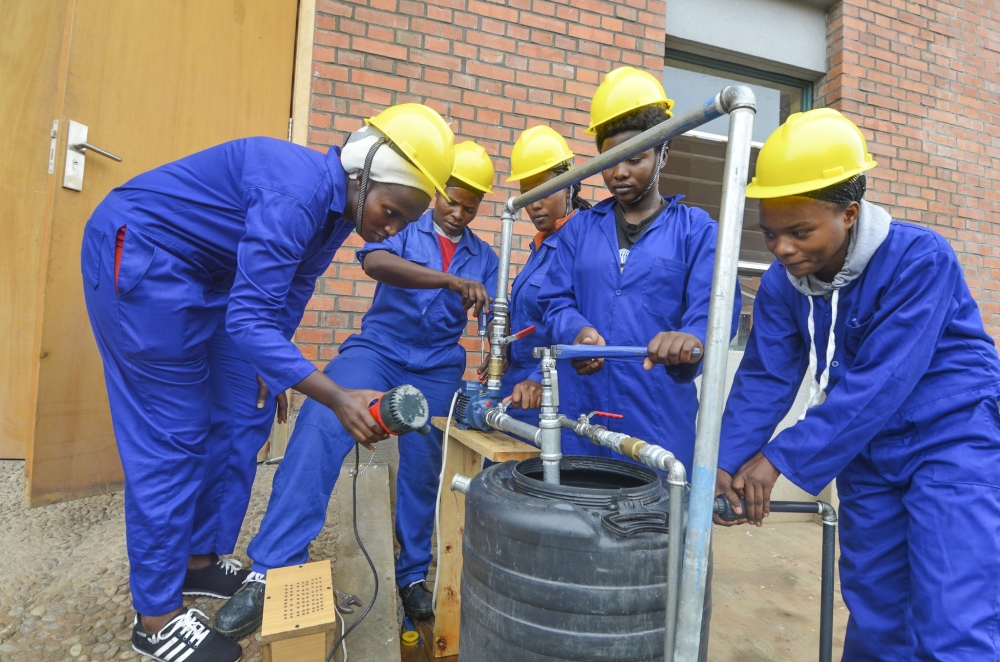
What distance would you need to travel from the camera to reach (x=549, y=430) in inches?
52.7

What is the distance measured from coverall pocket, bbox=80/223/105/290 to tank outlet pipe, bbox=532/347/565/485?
126 centimetres

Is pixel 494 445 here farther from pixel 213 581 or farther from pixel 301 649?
pixel 213 581

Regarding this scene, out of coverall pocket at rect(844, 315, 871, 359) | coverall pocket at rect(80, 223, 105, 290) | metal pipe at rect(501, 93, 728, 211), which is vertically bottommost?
coverall pocket at rect(844, 315, 871, 359)

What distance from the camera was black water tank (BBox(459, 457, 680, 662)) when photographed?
41.1 inches

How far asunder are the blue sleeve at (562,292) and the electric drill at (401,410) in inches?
24.6

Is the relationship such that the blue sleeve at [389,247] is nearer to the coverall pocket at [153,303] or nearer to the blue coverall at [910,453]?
the coverall pocket at [153,303]

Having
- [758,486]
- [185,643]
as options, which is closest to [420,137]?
[758,486]

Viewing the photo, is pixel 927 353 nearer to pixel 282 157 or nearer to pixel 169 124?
pixel 282 157

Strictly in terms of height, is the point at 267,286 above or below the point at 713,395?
above

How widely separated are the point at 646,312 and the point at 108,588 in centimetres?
191

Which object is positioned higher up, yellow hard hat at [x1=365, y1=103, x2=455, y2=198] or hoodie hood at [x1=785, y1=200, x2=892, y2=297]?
yellow hard hat at [x1=365, y1=103, x2=455, y2=198]

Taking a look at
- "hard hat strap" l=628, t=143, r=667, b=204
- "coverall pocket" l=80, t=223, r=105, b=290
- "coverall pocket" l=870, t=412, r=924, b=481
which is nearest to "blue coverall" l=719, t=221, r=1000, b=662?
"coverall pocket" l=870, t=412, r=924, b=481

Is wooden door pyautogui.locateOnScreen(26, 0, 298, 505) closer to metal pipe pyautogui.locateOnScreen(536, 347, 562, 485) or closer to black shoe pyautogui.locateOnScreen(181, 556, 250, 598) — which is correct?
black shoe pyautogui.locateOnScreen(181, 556, 250, 598)

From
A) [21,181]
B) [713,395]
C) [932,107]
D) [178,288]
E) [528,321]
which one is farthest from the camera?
[932,107]
